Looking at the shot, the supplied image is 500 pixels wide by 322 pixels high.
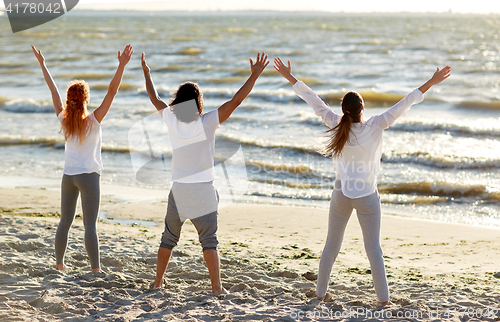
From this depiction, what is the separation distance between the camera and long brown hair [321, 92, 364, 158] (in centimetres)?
378

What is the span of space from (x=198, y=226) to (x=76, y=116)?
1.47 metres

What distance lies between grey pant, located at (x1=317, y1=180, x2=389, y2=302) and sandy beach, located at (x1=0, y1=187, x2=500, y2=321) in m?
0.33

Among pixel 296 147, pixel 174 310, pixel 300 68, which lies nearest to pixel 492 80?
pixel 300 68

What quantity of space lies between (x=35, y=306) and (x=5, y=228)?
2510 millimetres

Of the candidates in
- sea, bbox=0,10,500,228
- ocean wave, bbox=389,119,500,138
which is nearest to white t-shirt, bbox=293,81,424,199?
sea, bbox=0,10,500,228

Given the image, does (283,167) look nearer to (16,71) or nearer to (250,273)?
(250,273)

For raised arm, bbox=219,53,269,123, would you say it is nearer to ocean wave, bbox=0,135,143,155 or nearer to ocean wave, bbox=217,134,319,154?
ocean wave, bbox=217,134,319,154

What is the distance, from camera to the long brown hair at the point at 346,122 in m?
3.78

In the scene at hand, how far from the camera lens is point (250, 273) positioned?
5.02m

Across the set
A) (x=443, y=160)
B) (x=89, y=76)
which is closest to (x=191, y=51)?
(x=89, y=76)

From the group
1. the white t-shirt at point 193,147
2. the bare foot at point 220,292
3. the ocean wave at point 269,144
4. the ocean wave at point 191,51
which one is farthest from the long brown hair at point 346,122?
the ocean wave at point 191,51

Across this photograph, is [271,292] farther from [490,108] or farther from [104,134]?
[490,108]

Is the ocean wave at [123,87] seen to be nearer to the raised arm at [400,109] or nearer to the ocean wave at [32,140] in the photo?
the ocean wave at [32,140]

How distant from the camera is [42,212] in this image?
7.33 m
